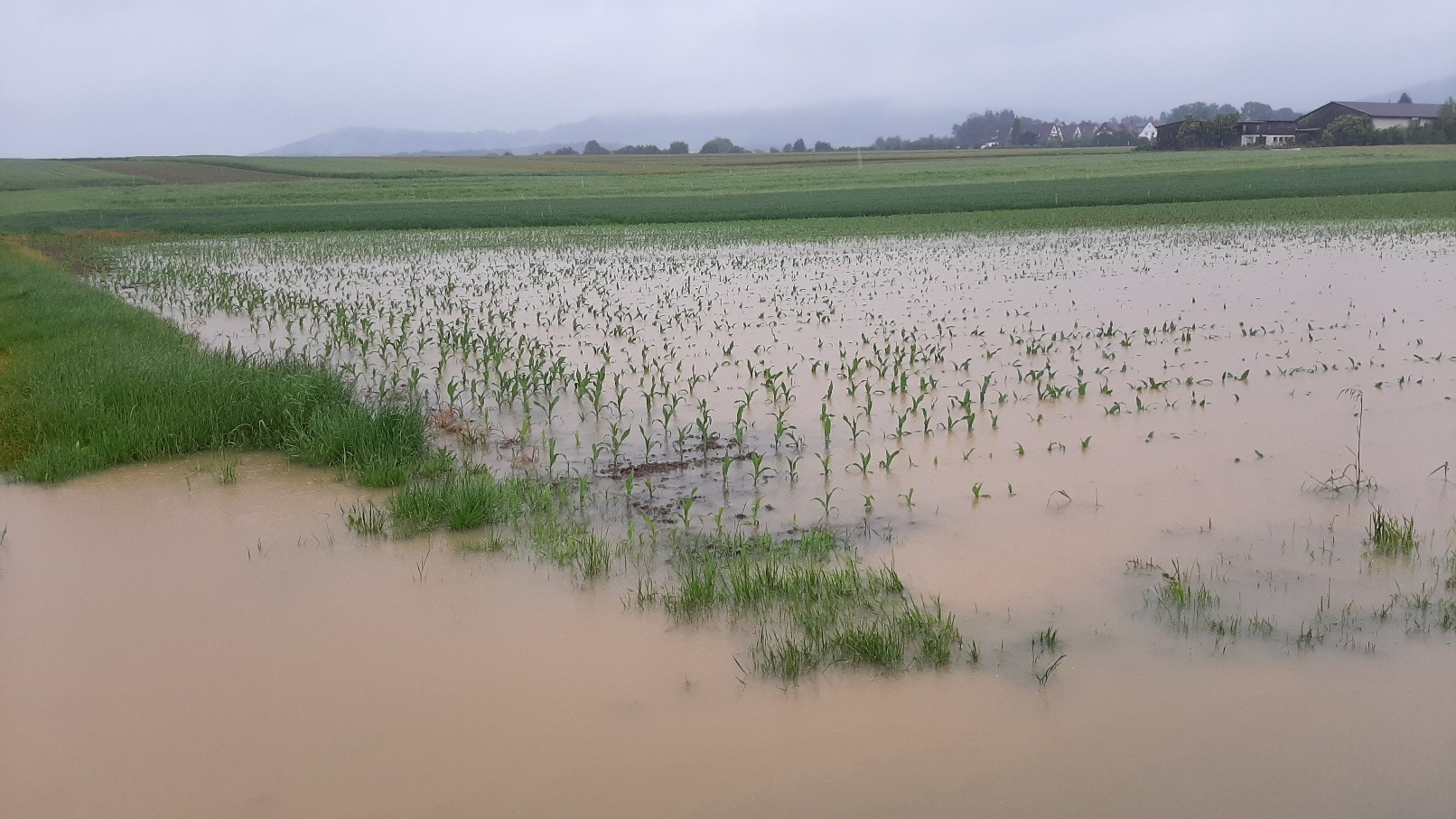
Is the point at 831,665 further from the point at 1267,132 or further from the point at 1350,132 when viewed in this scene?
the point at 1267,132

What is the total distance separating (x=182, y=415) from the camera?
6781 mm

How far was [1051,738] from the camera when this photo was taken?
326 centimetres

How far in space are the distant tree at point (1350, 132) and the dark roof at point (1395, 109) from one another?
621cm

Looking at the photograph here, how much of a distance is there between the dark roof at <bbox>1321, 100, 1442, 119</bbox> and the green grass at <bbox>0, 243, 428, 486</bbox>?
75.6 metres

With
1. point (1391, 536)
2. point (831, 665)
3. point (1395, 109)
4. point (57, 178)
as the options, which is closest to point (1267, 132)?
point (1395, 109)

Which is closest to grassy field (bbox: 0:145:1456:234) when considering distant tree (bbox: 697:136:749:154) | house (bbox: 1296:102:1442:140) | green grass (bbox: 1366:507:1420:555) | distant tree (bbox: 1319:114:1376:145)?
distant tree (bbox: 1319:114:1376:145)

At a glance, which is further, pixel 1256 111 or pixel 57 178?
pixel 1256 111

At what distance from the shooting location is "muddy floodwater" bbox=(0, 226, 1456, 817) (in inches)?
123

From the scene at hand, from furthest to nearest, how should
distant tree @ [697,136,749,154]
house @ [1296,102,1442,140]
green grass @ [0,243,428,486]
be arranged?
distant tree @ [697,136,749,154]
house @ [1296,102,1442,140]
green grass @ [0,243,428,486]

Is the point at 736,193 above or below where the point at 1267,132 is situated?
below

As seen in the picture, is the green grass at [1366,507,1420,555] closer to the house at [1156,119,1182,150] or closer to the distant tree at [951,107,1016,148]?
the house at [1156,119,1182,150]

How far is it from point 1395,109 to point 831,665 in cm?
8284

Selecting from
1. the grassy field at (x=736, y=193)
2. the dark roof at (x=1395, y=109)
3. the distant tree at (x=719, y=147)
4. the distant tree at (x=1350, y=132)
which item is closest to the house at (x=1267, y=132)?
the dark roof at (x=1395, y=109)

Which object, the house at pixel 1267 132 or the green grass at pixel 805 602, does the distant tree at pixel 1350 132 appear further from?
the green grass at pixel 805 602
